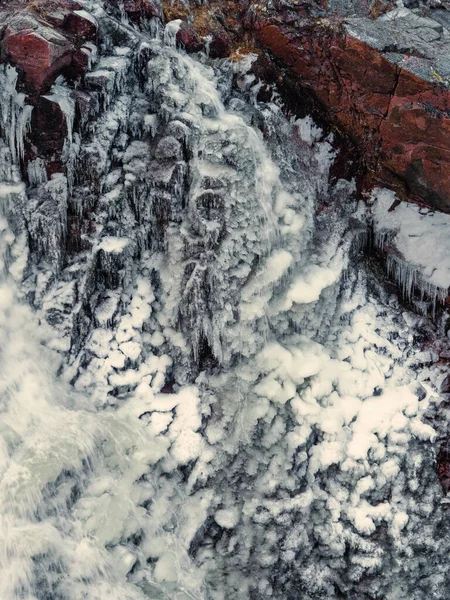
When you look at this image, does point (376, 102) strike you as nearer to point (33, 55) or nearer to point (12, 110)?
point (33, 55)

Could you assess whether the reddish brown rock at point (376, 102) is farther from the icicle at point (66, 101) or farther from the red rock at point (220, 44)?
the icicle at point (66, 101)

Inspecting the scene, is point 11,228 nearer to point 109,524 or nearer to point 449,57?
point 109,524

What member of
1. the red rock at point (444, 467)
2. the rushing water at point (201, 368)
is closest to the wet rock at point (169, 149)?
the rushing water at point (201, 368)

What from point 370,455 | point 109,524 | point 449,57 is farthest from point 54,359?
point 449,57

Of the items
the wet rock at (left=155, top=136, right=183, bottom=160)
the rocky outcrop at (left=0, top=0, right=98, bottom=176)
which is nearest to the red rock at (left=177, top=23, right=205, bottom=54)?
the rocky outcrop at (left=0, top=0, right=98, bottom=176)

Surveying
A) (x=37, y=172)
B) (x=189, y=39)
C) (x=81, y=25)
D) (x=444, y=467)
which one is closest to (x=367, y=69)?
(x=189, y=39)

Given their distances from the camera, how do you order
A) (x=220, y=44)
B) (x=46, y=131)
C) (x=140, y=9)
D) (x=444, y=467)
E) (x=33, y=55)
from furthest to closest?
1. (x=220, y=44)
2. (x=140, y=9)
3. (x=444, y=467)
4. (x=46, y=131)
5. (x=33, y=55)

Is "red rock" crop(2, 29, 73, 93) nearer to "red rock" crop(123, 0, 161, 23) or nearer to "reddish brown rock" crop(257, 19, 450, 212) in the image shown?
"red rock" crop(123, 0, 161, 23)
